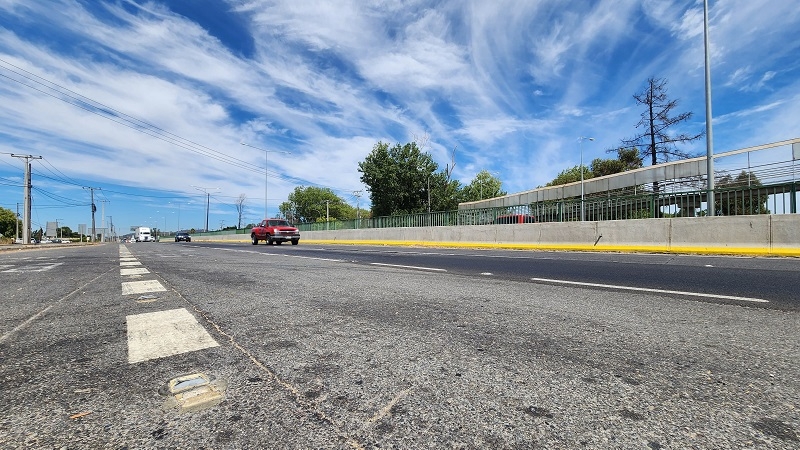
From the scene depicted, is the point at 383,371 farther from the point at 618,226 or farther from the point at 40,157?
the point at 40,157

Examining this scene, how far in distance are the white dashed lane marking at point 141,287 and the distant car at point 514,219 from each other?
15519mm

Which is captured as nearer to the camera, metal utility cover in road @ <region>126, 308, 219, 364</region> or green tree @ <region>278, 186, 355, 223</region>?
Answer: metal utility cover in road @ <region>126, 308, 219, 364</region>

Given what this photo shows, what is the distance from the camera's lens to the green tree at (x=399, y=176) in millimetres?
43906

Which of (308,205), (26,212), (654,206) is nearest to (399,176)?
(654,206)

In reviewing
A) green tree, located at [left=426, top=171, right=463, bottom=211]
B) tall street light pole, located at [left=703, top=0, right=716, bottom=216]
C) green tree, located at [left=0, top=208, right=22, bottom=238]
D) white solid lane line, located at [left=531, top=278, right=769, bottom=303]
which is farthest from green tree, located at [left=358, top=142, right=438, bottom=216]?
green tree, located at [left=0, top=208, right=22, bottom=238]

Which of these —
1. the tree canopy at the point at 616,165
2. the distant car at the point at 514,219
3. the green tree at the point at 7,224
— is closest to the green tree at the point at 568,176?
the tree canopy at the point at 616,165

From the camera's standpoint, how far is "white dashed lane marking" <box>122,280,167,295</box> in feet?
13.2

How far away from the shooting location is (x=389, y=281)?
5.08 meters

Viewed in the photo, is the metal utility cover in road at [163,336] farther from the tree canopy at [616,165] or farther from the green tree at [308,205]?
the green tree at [308,205]

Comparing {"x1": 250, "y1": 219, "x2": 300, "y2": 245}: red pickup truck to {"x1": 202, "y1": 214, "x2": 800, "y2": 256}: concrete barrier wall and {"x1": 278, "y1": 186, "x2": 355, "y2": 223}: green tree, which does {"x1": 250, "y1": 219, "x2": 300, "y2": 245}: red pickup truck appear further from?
{"x1": 278, "y1": 186, "x2": 355, "y2": 223}: green tree

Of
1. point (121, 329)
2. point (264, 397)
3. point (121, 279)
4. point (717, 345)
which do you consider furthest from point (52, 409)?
point (121, 279)

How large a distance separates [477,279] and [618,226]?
10.3 meters

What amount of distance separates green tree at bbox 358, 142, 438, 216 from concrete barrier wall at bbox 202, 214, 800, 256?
24034mm

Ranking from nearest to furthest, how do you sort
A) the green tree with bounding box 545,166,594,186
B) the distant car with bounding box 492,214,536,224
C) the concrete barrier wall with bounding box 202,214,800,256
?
the concrete barrier wall with bounding box 202,214,800,256 < the distant car with bounding box 492,214,536,224 < the green tree with bounding box 545,166,594,186
